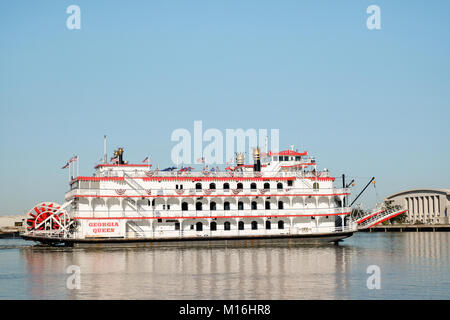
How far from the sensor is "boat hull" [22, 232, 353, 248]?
138 feet

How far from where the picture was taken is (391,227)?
9831cm

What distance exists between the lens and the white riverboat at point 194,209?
43.1 meters

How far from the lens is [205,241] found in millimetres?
43844

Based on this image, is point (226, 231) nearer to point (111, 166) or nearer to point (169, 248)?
point (169, 248)

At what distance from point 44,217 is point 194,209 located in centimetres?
1176

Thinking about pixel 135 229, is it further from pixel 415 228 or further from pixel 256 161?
pixel 415 228

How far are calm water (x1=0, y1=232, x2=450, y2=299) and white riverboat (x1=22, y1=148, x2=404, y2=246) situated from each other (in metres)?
1.83

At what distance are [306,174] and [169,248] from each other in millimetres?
11970

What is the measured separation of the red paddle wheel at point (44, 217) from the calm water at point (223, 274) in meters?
3.19

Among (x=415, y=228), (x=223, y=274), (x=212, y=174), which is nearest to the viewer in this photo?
→ (x=223, y=274)
